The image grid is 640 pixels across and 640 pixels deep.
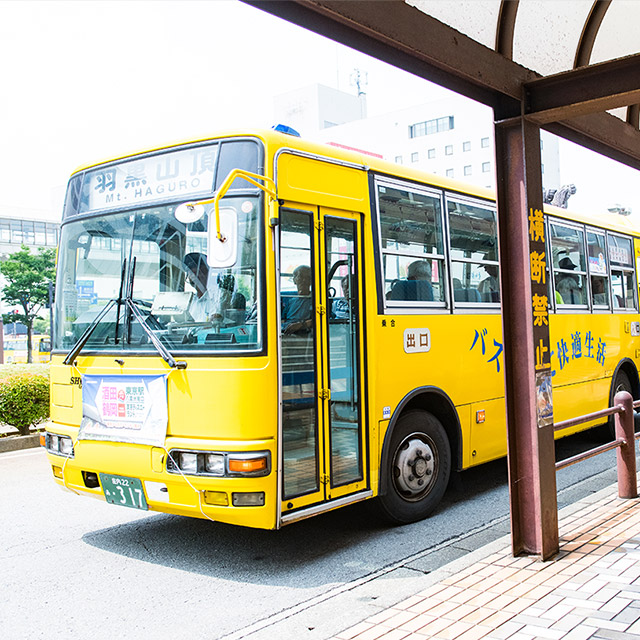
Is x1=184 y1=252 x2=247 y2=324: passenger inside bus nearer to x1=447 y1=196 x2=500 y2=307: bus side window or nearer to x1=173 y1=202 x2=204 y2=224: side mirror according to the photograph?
x1=173 y1=202 x2=204 y2=224: side mirror

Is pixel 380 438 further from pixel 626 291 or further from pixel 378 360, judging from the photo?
pixel 626 291

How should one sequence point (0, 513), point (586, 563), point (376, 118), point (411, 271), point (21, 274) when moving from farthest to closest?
point (376, 118) → point (21, 274) → point (0, 513) → point (411, 271) → point (586, 563)

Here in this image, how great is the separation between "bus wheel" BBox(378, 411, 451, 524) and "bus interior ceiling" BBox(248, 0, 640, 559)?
1.31 m

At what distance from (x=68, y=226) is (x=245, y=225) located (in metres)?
1.81

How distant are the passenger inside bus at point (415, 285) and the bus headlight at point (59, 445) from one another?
282 cm

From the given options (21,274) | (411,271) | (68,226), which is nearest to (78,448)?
(68,226)

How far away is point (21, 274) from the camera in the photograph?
42.9 m

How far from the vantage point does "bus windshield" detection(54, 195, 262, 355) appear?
4.88 m

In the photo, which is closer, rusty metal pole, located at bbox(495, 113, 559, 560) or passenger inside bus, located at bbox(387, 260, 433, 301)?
rusty metal pole, located at bbox(495, 113, 559, 560)

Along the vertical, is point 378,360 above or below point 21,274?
below

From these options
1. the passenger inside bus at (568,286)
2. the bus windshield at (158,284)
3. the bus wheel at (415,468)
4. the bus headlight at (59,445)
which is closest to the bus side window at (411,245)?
the bus wheel at (415,468)

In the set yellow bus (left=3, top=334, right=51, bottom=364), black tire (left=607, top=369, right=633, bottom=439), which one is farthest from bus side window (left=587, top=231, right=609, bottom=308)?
yellow bus (left=3, top=334, right=51, bottom=364)

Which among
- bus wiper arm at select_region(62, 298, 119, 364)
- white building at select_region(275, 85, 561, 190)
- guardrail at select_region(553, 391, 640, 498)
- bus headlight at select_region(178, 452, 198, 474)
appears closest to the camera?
bus headlight at select_region(178, 452, 198, 474)

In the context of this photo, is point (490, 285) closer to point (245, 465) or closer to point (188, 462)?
point (245, 465)
